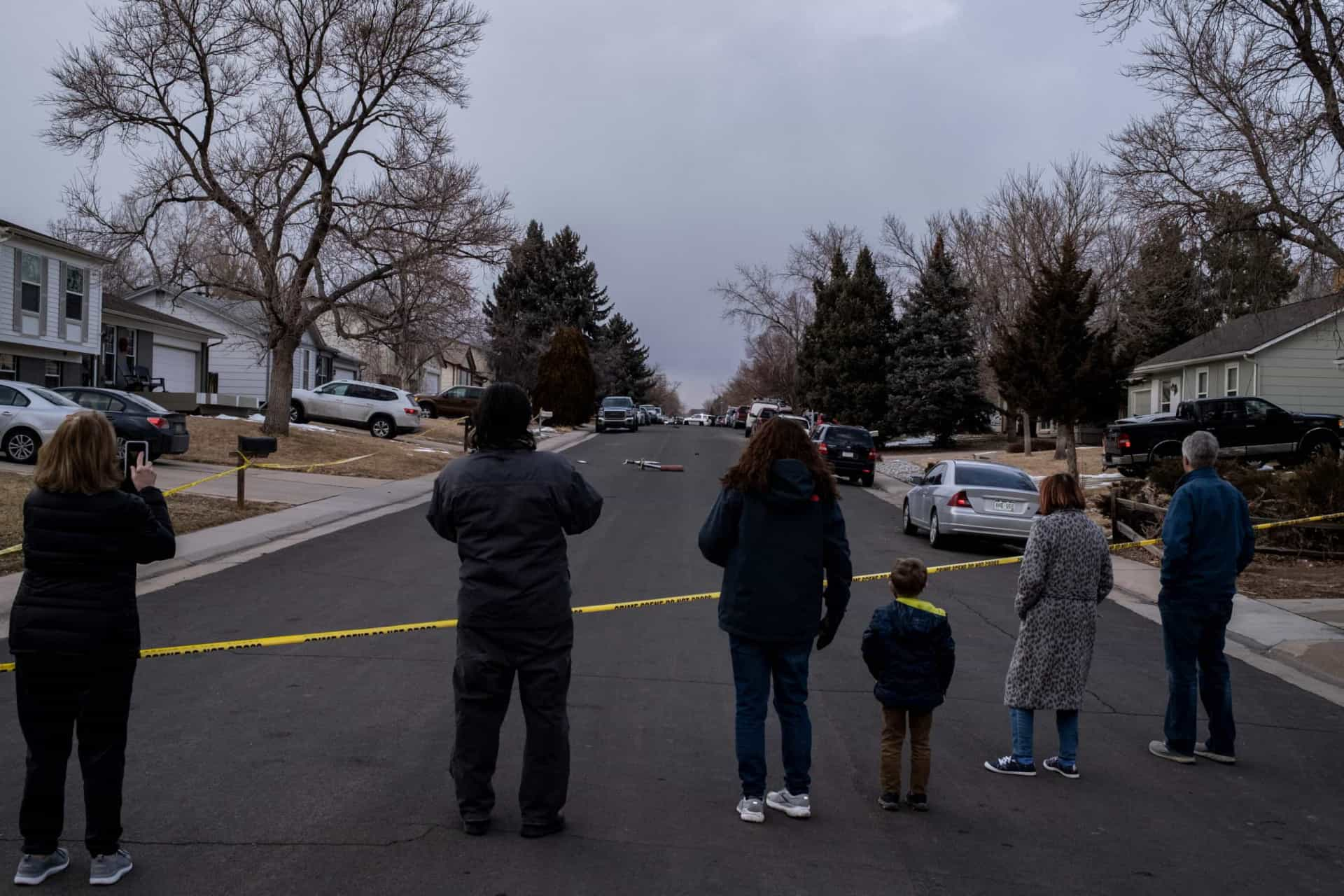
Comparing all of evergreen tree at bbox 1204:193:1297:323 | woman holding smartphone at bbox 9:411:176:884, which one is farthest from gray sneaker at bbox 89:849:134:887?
evergreen tree at bbox 1204:193:1297:323

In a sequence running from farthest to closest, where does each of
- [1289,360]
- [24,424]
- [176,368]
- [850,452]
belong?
1. [176,368]
2. [1289,360]
3. [850,452]
4. [24,424]

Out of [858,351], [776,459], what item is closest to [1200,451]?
[776,459]

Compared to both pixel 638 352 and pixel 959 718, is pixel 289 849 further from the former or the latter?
pixel 638 352

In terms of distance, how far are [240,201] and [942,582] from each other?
2192cm

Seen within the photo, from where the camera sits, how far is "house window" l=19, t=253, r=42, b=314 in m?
30.9

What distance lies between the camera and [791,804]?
5.28 m

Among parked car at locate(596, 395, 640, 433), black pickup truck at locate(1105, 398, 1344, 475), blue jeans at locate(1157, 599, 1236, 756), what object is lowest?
blue jeans at locate(1157, 599, 1236, 756)

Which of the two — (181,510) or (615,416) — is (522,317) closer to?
(615,416)

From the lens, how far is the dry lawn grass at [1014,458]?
33969 millimetres

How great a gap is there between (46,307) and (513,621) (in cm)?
3205

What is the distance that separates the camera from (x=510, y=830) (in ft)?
16.4

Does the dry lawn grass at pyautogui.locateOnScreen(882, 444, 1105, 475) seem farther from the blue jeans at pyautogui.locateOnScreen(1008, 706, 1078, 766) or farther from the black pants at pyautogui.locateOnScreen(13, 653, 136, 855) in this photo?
the black pants at pyautogui.locateOnScreen(13, 653, 136, 855)

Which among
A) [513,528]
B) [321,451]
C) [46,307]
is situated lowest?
[513,528]

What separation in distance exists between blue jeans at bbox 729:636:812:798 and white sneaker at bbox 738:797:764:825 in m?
0.03
